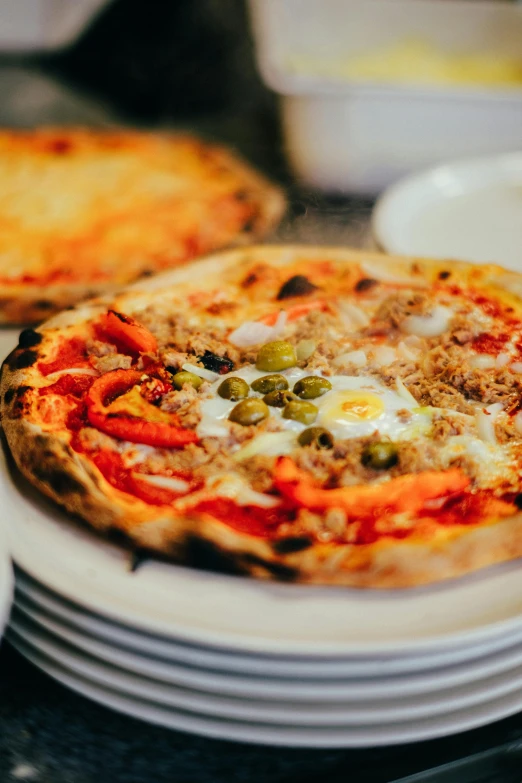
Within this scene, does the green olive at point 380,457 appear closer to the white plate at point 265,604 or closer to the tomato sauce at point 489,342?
the white plate at point 265,604

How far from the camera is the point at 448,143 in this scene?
3604 mm

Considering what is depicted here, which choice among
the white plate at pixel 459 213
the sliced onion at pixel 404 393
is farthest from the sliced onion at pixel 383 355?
the white plate at pixel 459 213

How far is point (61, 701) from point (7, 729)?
0.35 ft

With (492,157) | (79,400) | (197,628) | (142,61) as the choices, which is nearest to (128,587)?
(197,628)

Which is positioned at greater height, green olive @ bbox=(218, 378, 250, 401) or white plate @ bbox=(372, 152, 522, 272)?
green olive @ bbox=(218, 378, 250, 401)

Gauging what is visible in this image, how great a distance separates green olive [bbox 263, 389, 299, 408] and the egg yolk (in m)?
0.10

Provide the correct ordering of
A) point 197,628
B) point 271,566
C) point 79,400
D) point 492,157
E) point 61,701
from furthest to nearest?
point 492,157 → point 79,400 → point 61,701 → point 271,566 → point 197,628

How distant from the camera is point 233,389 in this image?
1.88 meters

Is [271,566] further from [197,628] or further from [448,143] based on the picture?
[448,143]

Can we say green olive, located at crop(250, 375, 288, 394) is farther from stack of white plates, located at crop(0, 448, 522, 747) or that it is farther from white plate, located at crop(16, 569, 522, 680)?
white plate, located at crop(16, 569, 522, 680)

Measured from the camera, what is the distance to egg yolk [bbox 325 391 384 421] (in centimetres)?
181

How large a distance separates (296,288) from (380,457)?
0.83 metres

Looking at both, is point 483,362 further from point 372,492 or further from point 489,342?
point 372,492

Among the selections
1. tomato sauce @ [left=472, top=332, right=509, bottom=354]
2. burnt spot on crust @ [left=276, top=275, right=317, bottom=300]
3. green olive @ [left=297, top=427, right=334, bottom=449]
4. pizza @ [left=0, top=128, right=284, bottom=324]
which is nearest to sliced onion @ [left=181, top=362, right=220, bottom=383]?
green olive @ [left=297, top=427, right=334, bottom=449]
